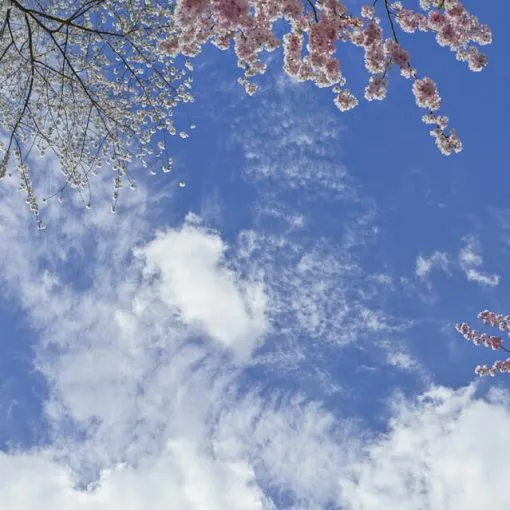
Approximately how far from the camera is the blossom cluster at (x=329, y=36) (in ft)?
24.3

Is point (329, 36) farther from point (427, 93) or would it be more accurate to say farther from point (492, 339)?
point (492, 339)

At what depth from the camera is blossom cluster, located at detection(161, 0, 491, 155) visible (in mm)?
7398

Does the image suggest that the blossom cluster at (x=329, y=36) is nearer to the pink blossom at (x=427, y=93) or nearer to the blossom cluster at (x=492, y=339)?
the pink blossom at (x=427, y=93)

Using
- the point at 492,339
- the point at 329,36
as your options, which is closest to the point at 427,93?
the point at 329,36

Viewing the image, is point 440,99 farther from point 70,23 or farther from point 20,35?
point 20,35

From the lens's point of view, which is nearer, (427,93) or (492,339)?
(427,93)

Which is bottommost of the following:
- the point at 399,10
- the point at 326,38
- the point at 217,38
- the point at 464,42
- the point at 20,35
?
the point at 326,38

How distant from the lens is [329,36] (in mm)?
7730

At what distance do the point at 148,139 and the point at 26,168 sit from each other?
296 centimetres

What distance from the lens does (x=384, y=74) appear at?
8188 millimetres

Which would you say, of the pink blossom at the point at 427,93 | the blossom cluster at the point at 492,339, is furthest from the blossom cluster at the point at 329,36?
the blossom cluster at the point at 492,339

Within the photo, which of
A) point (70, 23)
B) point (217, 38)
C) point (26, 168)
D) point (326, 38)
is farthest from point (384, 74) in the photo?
point (26, 168)

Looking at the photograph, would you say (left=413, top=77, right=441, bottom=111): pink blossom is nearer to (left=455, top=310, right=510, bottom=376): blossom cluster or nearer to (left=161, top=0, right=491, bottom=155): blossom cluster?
(left=161, top=0, right=491, bottom=155): blossom cluster

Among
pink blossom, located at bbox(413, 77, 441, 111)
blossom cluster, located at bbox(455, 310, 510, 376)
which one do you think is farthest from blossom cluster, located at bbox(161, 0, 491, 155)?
blossom cluster, located at bbox(455, 310, 510, 376)
